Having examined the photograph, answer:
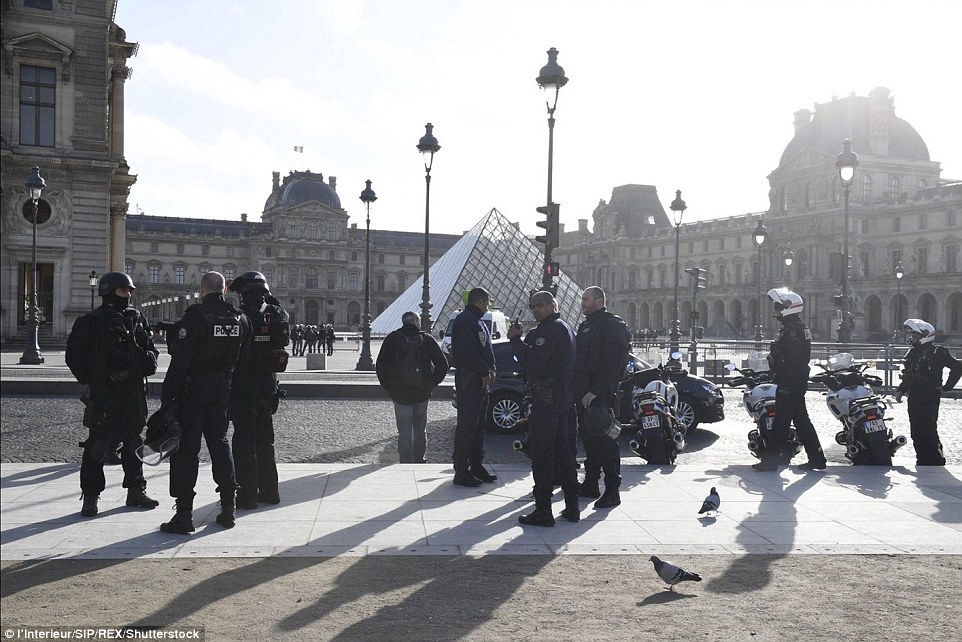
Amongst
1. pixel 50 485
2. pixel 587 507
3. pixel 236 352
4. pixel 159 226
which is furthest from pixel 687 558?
pixel 159 226

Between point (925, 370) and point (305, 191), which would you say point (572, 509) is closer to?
point (925, 370)

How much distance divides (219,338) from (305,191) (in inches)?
3570

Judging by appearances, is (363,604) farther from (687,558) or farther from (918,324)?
→ (918,324)

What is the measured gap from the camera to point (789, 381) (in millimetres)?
7332

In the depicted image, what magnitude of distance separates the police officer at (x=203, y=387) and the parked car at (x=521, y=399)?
5.26 meters

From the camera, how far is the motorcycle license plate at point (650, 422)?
7.69m

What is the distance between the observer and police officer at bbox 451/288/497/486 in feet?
21.4

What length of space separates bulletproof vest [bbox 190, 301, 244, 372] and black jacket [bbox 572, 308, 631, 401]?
2.09 meters

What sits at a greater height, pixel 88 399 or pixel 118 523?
pixel 88 399

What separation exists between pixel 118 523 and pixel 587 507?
2.77 meters

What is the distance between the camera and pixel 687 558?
179 inches

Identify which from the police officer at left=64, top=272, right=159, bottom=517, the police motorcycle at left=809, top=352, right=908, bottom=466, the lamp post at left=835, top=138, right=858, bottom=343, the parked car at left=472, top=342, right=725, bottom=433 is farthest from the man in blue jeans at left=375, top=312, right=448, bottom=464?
the lamp post at left=835, top=138, right=858, bottom=343

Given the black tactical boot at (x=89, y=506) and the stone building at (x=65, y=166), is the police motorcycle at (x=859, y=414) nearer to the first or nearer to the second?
the black tactical boot at (x=89, y=506)

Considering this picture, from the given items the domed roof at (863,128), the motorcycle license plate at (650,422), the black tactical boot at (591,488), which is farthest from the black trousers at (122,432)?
the domed roof at (863,128)
